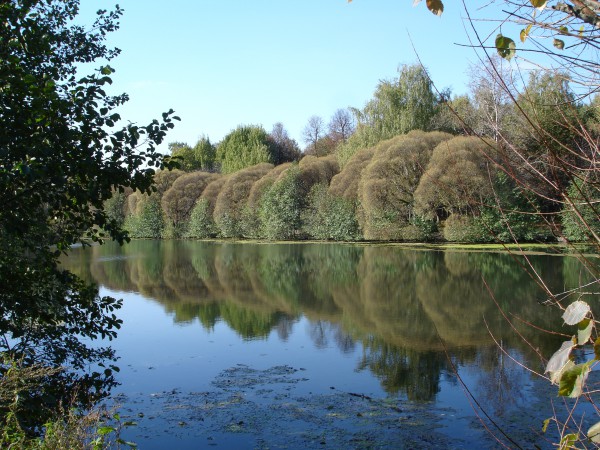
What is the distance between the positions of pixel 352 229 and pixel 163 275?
15.6 meters

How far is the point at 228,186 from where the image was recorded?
43.7 m

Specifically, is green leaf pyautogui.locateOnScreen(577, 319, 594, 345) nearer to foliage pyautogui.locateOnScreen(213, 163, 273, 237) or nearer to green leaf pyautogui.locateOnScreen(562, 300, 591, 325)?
green leaf pyautogui.locateOnScreen(562, 300, 591, 325)

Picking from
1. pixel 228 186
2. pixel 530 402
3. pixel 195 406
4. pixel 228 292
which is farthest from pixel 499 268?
pixel 228 186

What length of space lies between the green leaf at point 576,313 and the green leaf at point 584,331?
1 cm

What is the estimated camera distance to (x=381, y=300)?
14977 mm

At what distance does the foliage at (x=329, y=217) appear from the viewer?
34.4 m

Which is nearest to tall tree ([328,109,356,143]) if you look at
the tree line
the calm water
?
the tree line

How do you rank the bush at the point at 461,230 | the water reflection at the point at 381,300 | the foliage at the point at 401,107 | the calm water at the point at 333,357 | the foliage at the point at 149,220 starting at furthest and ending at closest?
1. the foliage at the point at 149,220
2. the foliage at the point at 401,107
3. the bush at the point at 461,230
4. the water reflection at the point at 381,300
5. the calm water at the point at 333,357

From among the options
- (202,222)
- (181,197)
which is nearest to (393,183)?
(202,222)

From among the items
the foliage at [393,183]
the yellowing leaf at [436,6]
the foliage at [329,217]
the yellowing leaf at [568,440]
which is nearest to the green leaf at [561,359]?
the yellowing leaf at [568,440]

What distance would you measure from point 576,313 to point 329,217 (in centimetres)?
3460

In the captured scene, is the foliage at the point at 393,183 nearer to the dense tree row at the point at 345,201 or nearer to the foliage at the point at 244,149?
the dense tree row at the point at 345,201

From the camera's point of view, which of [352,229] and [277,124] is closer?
[352,229]

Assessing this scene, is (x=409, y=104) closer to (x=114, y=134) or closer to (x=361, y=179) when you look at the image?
(x=361, y=179)
